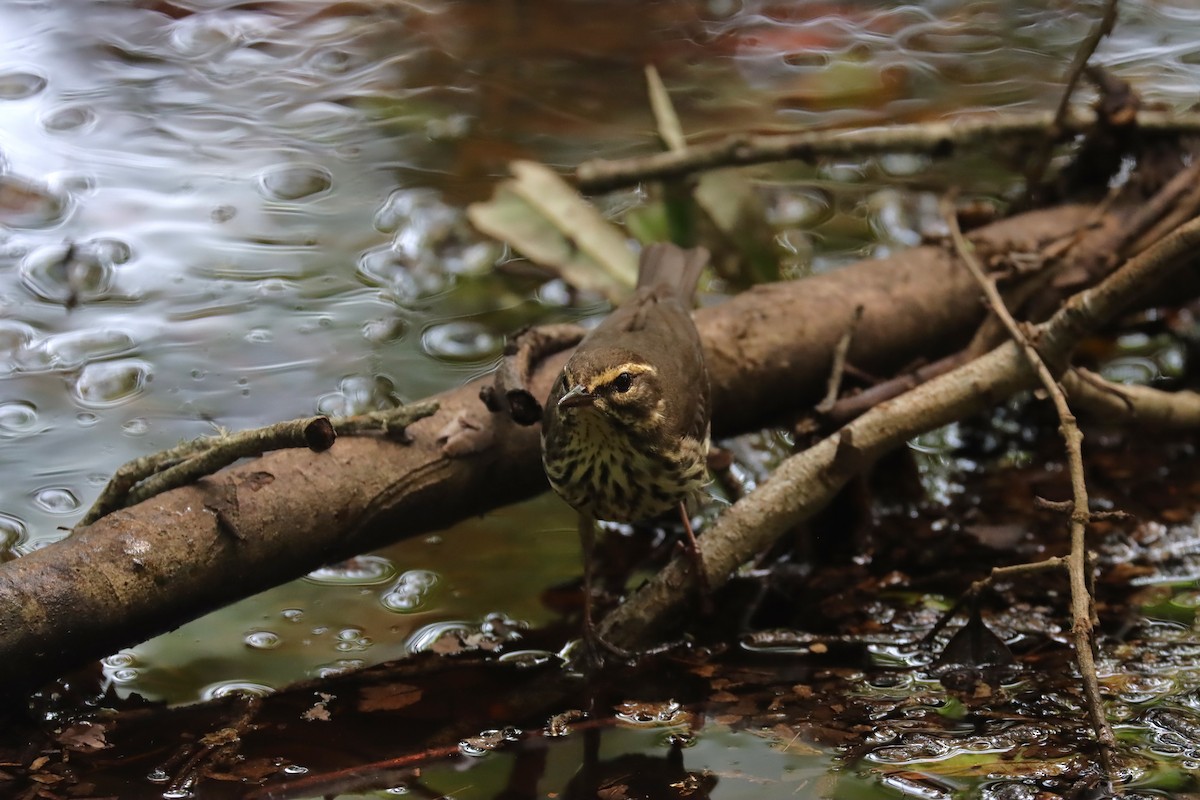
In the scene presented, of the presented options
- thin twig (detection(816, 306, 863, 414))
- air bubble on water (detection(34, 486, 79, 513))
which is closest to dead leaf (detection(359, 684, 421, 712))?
air bubble on water (detection(34, 486, 79, 513))

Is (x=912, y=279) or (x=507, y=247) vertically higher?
(x=912, y=279)

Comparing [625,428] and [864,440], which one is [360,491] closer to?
[625,428]

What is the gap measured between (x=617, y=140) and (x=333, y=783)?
180 inches

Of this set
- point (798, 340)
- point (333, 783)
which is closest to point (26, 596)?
point (333, 783)

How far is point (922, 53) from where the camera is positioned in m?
7.65

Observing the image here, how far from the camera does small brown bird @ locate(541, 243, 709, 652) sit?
3184 mm

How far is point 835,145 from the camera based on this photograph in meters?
5.07

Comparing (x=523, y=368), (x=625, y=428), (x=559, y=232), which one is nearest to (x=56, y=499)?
(x=523, y=368)

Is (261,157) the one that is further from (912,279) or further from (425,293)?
(912,279)

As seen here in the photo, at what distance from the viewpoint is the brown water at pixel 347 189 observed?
374cm

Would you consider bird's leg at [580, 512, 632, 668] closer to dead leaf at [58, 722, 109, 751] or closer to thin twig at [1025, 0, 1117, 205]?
dead leaf at [58, 722, 109, 751]

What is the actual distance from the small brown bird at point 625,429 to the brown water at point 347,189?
475 mm

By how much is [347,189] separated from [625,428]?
3.18 metres

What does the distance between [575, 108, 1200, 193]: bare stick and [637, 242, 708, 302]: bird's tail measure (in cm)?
90
